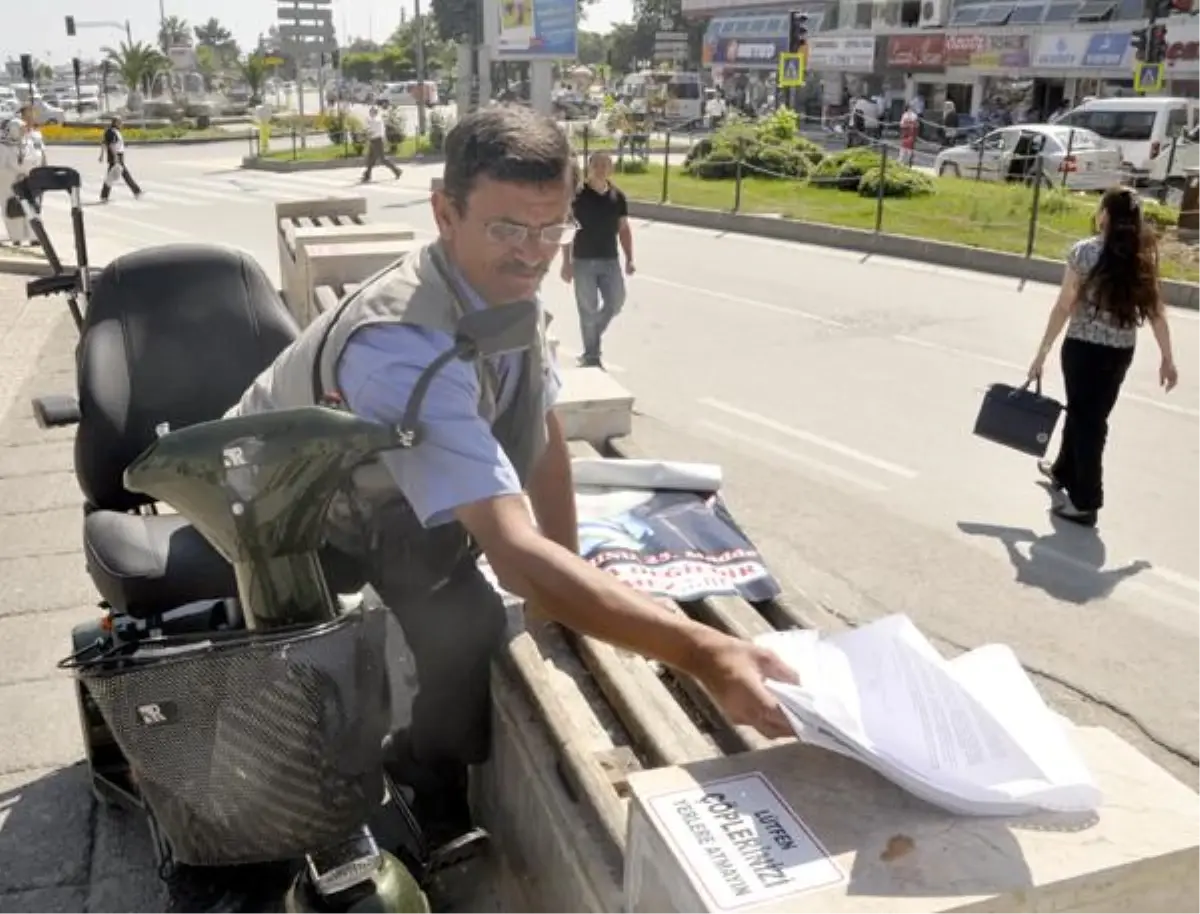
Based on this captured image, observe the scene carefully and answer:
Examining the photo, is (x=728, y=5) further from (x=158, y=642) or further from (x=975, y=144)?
(x=158, y=642)

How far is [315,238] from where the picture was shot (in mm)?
7320

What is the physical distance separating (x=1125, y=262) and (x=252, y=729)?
18.1ft

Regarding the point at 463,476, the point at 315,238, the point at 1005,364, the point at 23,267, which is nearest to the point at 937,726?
the point at 463,476

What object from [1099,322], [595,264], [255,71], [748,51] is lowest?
[595,264]

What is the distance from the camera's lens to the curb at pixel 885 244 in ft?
44.3

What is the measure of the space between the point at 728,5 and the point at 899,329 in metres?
60.6

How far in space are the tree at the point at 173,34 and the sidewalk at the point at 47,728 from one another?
93615 mm

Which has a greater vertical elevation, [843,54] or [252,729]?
[843,54]

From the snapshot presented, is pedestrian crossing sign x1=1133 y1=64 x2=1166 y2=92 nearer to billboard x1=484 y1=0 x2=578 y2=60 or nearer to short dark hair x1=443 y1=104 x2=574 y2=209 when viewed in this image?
billboard x1=484 y1=0 x2=578 y2=60

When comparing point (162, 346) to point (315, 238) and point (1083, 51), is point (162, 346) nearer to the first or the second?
point (315, 238)

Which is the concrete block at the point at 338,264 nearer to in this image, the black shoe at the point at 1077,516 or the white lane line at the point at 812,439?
the white lane line at the point at 812,439

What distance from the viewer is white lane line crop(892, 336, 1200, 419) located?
8.16m

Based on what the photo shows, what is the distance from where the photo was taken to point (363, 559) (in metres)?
2.32

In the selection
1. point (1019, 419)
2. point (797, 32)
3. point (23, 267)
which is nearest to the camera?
point (1019, 419)
